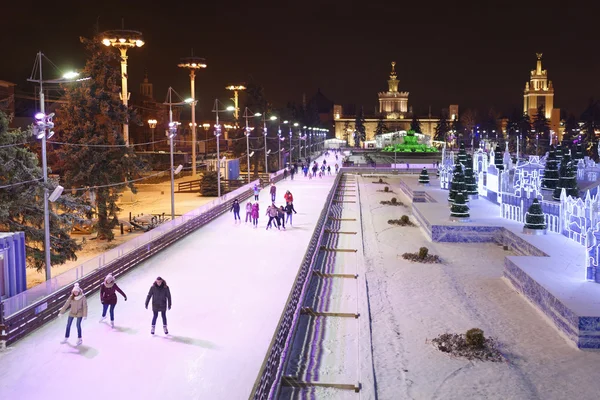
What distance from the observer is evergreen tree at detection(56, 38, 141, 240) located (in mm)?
27234

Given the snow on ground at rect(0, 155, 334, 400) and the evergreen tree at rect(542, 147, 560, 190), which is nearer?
the snow on ground at rect(0, 155, 334, 400)

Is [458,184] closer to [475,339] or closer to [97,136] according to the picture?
[97,136]

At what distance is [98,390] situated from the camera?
990cm

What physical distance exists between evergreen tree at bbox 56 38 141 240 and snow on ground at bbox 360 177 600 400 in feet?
38.6

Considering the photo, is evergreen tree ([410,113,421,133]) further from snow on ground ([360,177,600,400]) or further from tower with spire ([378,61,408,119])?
snow on ground ([360,177,600,400])

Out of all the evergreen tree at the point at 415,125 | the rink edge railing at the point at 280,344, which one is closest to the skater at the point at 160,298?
the rink edge railing at the point at 280,344

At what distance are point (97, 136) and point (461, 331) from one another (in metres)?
18.4

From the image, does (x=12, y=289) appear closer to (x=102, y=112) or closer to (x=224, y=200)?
(x=102, y=112)

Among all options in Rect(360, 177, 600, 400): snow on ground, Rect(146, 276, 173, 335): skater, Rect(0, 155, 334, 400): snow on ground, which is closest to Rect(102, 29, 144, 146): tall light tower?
Rect(360, 177, 600, 400): snow on ground

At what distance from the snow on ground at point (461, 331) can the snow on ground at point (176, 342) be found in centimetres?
251

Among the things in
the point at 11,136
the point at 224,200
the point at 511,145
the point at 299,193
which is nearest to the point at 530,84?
the point at 511,145

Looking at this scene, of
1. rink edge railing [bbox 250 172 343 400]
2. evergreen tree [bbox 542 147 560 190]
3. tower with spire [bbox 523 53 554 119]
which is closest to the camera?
rink edge railing [bbox 250 172 343 400]

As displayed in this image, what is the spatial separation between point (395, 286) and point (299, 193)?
21666 mm

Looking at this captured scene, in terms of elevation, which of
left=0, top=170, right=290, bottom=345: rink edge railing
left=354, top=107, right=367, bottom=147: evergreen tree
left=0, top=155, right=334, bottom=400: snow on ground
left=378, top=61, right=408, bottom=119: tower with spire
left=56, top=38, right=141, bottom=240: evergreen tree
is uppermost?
left=378, top=61, right=408, bottom=119: tower with spire
